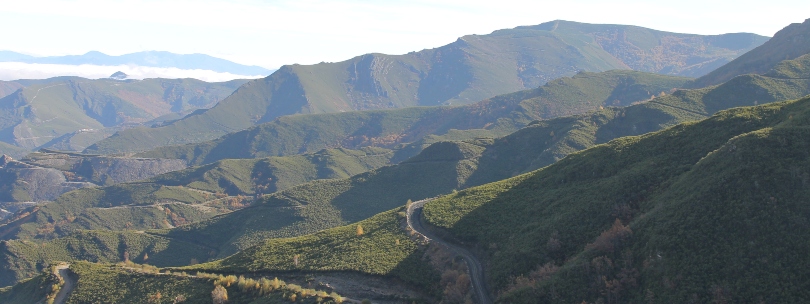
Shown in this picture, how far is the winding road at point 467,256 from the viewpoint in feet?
206

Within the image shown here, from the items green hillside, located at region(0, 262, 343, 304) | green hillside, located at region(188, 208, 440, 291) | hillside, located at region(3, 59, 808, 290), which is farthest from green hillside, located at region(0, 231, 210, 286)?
green hillside, located at region(188, 208, 440, 291)

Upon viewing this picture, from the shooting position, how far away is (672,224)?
5459 cm

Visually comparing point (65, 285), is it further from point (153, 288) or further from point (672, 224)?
point (672, 224)

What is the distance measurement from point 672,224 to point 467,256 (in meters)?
26.1

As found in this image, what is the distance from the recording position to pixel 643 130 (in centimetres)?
17812

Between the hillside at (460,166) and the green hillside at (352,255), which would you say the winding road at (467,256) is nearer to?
the green hillside at (352,255)

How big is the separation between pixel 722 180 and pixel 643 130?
129 meters

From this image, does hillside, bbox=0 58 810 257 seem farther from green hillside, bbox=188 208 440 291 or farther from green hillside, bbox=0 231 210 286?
green hillside, bbox=188 208 440 291

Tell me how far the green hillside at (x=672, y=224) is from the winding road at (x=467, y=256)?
1487mm

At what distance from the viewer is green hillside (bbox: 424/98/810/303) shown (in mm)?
48312

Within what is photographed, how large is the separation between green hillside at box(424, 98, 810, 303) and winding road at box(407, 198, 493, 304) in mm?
1487

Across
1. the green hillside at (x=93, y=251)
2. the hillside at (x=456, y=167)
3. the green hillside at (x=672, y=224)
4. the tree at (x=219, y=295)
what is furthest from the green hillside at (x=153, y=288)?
the hillside at (x=456, y=167)

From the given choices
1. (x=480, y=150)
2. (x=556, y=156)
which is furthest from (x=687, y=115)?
(x=480, y=150)

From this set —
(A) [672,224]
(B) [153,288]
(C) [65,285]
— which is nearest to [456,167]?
(B) [153,288]
